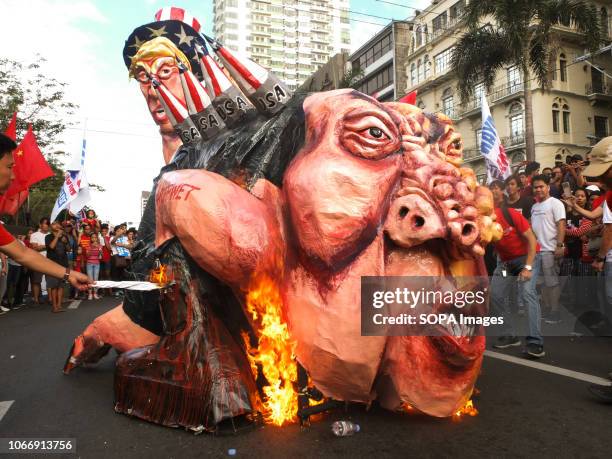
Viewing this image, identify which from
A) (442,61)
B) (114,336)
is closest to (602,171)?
(114,336)

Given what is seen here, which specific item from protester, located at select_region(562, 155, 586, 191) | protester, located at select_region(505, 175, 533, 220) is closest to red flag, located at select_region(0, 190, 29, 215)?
protester, located at select_region(505, 175, 533, 220)

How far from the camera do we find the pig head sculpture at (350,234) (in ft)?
7.79

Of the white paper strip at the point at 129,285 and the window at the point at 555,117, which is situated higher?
the window at the point at 555,117

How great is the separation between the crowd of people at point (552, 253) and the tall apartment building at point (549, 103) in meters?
20.6

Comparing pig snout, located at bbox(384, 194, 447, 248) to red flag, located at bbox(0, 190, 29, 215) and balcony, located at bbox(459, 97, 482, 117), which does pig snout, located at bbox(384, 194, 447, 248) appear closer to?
red flag, located at bbox(0, 190, 29, 215)

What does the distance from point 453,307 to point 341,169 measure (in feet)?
3.05

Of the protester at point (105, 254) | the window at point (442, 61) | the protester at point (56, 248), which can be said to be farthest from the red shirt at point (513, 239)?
the window at point (442, 61)

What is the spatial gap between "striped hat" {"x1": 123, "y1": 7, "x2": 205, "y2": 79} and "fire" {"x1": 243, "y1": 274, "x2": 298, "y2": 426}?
9.00ft

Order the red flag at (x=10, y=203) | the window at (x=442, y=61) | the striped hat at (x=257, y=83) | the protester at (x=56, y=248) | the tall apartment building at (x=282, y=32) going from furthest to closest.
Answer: the tall apartment building at (x=282, y=32)
the window at (x=442, y=61)
the protester at (x=56, y=248)
the red flag at (x=10, y=203)
the striped hat at (x=257, y=83)

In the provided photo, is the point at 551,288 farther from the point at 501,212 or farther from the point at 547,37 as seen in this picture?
the point at 547,37

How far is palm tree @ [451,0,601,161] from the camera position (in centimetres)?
1514

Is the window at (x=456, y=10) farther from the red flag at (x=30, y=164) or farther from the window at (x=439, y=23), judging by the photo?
the red flag at (x=30, y=164)

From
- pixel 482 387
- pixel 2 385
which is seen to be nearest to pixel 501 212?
pixel 482 387

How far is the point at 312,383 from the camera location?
99.5 inches
